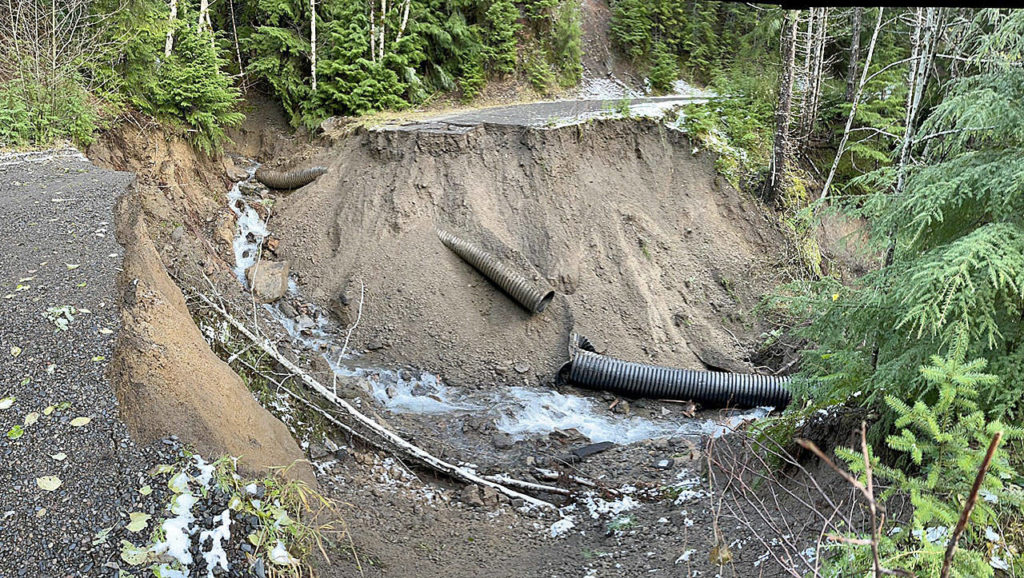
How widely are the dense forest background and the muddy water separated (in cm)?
219

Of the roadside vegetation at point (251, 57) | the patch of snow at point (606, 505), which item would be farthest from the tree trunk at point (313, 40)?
the patch of snow at point (606, 505)

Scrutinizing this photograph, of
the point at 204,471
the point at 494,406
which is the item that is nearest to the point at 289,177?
the point at 494,406

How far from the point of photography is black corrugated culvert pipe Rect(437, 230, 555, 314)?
1076cm

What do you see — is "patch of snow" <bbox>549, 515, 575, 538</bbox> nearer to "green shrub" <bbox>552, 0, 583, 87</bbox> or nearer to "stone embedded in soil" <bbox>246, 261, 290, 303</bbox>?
"stone embedded in soil" <bbox>246, 261, 290, 303</bbox>

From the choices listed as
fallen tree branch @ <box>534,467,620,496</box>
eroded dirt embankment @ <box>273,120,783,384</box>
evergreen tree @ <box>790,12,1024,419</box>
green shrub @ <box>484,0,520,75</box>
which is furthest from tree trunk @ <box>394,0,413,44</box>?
evergreen tree @ <box>790,12,1024,419</box>

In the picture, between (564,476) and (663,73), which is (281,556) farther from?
(663,73)

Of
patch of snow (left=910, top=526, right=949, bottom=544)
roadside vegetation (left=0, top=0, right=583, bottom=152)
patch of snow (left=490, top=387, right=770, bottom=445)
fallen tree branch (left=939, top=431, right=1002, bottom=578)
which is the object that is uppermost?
roadside vegetation (left=0, top=0, right=583, bottom=152)

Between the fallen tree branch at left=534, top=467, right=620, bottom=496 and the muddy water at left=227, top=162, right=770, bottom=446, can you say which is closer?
the fallen tree branch at left=534, top=467, right=620, bottom=496

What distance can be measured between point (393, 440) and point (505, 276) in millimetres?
4501

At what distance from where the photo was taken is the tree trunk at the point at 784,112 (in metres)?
13.1

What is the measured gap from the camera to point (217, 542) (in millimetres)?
3484

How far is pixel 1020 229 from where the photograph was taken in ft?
12.3

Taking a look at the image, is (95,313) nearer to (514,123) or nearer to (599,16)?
(514,123)

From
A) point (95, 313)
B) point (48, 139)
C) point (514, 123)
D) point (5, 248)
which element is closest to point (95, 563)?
point (95, 313)
